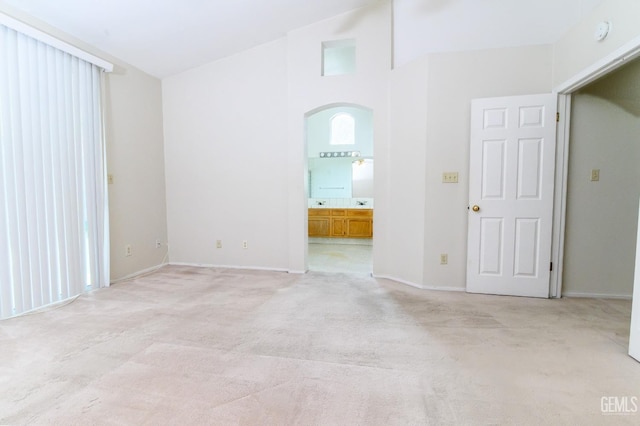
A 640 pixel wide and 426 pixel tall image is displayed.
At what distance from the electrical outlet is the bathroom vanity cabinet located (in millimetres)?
3082

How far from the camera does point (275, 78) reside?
13.4 ft

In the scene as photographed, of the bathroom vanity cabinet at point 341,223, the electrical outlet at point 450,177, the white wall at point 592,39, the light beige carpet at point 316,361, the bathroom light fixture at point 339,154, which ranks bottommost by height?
the light beige carpet at point 316,361

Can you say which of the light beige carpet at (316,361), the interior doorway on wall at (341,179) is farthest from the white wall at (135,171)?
the interior doorway on wall at (341,179)

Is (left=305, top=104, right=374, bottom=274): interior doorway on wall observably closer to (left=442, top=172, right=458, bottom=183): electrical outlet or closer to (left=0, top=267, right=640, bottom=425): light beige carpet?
(left=442, top=172, right=458, bottom=183): electrical outlet

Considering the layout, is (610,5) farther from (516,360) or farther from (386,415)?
(386,415)

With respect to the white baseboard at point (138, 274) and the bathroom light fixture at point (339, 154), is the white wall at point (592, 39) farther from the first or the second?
the white baseboard at point (138, 274)

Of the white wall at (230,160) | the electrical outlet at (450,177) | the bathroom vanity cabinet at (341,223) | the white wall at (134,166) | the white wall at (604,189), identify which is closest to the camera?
the white wall at (604,189)

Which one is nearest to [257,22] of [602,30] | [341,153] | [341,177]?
[602,30]

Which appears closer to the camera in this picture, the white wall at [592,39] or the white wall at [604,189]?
the white wall at [592,39]

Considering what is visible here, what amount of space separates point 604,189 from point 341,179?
4820 millimetres

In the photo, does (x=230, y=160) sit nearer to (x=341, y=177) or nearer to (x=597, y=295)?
(x=341, y=177)

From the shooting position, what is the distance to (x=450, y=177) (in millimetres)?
3326

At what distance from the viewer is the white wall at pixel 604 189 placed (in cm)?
295

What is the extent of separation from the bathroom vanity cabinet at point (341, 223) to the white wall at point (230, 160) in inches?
102
